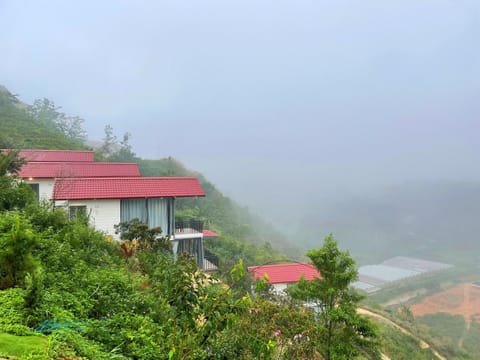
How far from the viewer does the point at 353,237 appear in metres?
Answer: 81.6

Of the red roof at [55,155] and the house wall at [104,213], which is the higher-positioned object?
the red roof at [55,155]

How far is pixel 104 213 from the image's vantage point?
44.4 feet

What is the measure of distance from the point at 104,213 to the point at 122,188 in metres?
1.21

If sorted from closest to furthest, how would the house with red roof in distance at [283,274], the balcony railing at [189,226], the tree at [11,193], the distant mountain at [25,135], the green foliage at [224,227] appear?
1. the tree at [11,193]
2. the balcony railing at [189,226]
3. the house with red roof in distance at [283,274]
4. the distant mountain at [25,135]
5. the green foliage at [224,227]

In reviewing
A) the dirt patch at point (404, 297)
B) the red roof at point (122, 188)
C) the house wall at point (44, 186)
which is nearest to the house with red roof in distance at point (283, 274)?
the red roof at point (122, 188)

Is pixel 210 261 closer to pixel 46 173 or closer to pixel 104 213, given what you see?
pixel 104 213

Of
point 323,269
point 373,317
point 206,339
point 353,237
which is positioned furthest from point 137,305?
point 353,237

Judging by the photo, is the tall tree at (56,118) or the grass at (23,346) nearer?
the grass at (23,346)

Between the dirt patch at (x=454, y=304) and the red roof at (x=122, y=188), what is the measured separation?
1200 inches

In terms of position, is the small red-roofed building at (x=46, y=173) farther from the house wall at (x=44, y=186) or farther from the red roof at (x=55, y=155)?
the red roof at (x=55, y=155)

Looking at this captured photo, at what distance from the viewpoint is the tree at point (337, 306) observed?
806 centimetres

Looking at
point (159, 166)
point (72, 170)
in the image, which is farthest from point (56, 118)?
point (72, 170)

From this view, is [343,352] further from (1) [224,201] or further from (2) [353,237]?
(2) [353,237]

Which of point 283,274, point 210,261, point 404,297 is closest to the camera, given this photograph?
point 210,261
